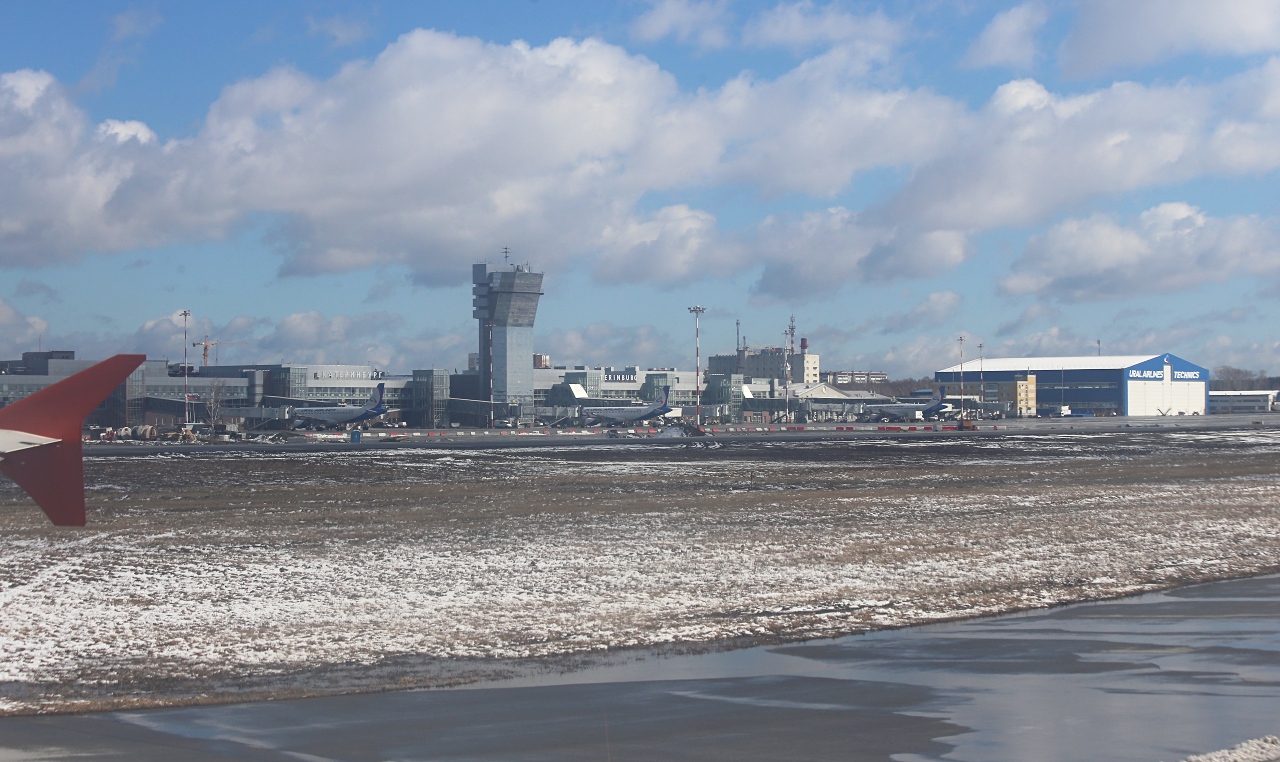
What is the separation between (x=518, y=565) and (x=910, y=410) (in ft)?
497

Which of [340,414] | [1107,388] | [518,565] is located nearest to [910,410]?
[1107,388]

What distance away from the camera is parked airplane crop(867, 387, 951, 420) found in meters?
162

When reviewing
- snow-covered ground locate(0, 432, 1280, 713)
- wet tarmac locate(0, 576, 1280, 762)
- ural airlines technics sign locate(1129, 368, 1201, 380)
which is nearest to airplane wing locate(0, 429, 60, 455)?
snow-covered ground locate(0, 432, 1280, 713)

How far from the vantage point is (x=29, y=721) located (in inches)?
468

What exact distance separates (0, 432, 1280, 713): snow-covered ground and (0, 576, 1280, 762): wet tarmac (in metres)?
1.21

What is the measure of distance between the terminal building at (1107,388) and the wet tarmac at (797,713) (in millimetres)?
175403

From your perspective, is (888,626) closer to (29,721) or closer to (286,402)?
(29,721)

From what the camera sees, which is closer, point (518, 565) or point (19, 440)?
point (19, 440)

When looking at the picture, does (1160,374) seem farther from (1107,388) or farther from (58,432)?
(58,432)

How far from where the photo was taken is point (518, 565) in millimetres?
23031

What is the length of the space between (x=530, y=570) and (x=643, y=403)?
161510 mm

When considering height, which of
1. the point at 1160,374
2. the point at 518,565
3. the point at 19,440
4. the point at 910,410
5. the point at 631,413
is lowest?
the point at 518,565

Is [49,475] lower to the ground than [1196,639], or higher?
higher

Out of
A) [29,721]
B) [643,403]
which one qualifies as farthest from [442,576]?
[643,403]
